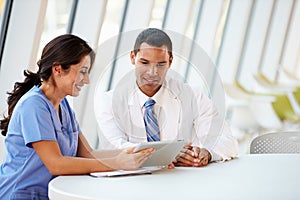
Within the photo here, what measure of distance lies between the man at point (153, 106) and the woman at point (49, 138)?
0.07m

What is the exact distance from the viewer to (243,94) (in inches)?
280

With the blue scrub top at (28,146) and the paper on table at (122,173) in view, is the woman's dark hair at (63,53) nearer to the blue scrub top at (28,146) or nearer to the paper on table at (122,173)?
the blue scrub top at (28,146)

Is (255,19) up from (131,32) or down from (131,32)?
up

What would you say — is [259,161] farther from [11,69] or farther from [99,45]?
[11,69]

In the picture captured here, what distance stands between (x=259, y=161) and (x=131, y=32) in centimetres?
79

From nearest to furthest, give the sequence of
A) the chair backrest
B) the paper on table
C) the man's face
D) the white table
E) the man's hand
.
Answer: the white table → the man's face → the paper on table → the man's hand → the chair backrest

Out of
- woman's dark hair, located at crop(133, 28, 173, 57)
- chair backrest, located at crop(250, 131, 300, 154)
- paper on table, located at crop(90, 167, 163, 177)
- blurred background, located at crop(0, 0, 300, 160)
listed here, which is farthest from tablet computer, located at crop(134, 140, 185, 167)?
chair backrest, located at crop(250, 131, 300, 154)

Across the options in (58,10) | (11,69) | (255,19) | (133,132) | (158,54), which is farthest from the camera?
(255,19)

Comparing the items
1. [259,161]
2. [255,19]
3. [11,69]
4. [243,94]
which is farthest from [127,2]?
[255,19]

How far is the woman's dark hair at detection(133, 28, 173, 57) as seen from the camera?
174 cm

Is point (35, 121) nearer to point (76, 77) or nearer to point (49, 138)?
point (49, 138)

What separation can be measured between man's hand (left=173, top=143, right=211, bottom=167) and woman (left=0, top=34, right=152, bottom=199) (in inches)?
10.5

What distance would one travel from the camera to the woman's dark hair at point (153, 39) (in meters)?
1.74

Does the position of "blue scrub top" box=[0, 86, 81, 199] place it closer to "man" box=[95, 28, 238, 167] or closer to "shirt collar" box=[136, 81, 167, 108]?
"man" box=[95, 28, 238, 167]
